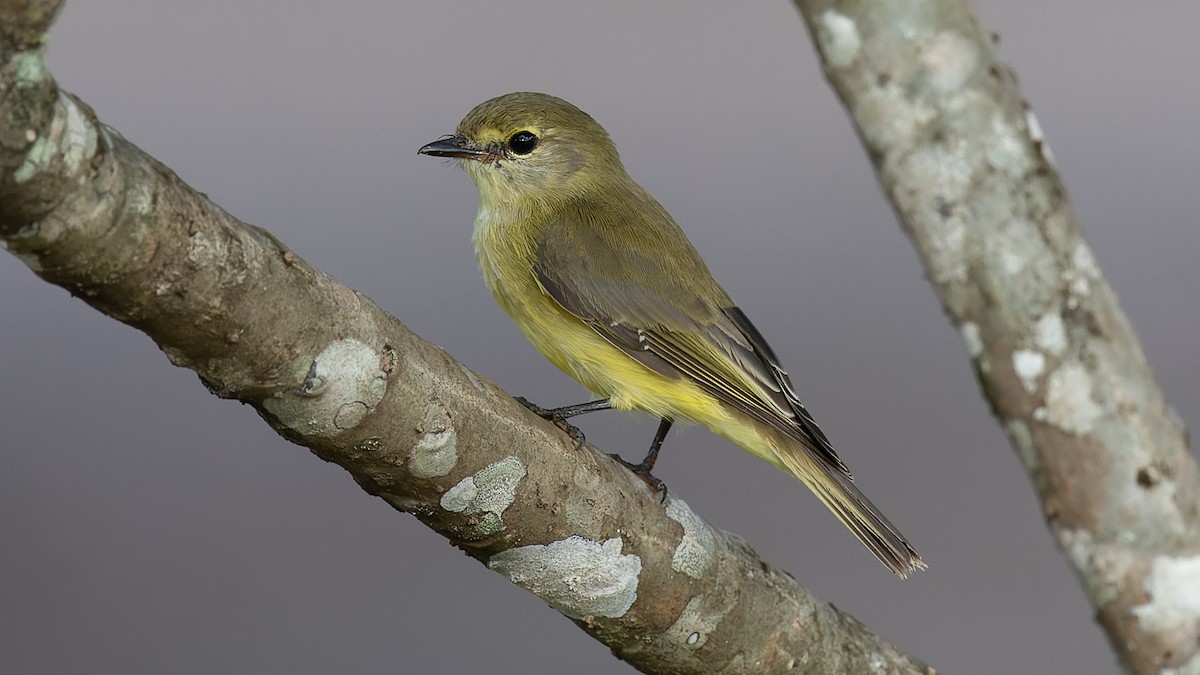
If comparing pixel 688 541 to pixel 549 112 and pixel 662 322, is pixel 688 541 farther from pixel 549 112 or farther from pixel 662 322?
pixel 549 112

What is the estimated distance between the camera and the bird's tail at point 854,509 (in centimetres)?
259

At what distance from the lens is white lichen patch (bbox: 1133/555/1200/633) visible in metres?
1.40

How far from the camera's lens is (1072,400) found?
1.38 meters

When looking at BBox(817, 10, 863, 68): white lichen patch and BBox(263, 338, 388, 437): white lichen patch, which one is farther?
BBox(263, 338, 388, 437): white lichen patch

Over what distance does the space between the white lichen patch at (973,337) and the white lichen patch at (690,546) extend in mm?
773

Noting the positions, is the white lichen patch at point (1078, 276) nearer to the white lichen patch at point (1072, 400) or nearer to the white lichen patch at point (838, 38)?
the white lichen patch at point (1072, 400)

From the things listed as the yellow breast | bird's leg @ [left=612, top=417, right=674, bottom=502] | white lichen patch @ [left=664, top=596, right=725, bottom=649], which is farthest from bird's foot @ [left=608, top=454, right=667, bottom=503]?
the yellow breast

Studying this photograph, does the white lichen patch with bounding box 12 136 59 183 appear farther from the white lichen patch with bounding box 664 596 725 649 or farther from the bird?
the bird

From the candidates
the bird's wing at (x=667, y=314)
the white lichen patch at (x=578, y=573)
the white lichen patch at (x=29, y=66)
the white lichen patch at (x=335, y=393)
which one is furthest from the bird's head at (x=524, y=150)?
the white lichen patch at (x=29, y=66)

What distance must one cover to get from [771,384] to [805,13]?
1.37 meters

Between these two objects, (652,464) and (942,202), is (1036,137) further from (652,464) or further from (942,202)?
(652,464)

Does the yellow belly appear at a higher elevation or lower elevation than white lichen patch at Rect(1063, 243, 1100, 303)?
lower

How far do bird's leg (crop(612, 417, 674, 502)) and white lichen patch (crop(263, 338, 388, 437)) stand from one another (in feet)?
2.31

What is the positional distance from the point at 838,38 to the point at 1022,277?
13.5 inches
